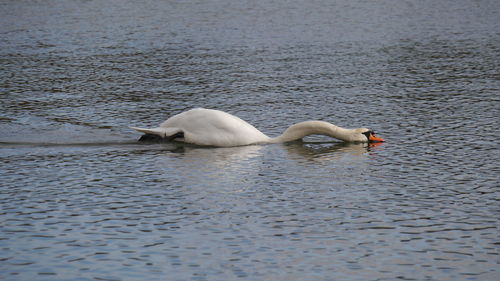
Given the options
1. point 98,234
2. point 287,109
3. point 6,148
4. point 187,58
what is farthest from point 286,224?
point 187,58

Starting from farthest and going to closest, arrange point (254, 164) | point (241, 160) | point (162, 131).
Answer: point (162, 131)
point (241, 160)
point (254, 164)

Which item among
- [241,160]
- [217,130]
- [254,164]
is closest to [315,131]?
[217,130]

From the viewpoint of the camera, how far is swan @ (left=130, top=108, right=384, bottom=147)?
14641 millimetres

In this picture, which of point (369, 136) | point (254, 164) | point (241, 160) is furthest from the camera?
point (369, 136)

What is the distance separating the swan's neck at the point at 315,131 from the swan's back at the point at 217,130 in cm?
33

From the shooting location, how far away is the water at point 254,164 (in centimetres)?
902

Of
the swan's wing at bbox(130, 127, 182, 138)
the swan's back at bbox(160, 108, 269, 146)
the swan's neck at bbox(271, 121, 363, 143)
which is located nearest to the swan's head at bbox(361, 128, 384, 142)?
the swan's neck at bbox(271, 121, 363, 143)

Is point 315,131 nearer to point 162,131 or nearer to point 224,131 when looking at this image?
point 224,131

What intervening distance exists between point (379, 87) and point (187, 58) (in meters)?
7.00

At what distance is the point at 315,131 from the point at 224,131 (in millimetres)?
1498

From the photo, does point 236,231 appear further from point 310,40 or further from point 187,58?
point 310,40

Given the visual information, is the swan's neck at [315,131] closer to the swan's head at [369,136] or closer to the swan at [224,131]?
the swan at [224,131]

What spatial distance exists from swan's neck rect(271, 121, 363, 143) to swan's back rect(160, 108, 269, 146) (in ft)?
1.10

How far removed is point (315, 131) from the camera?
15039mm
